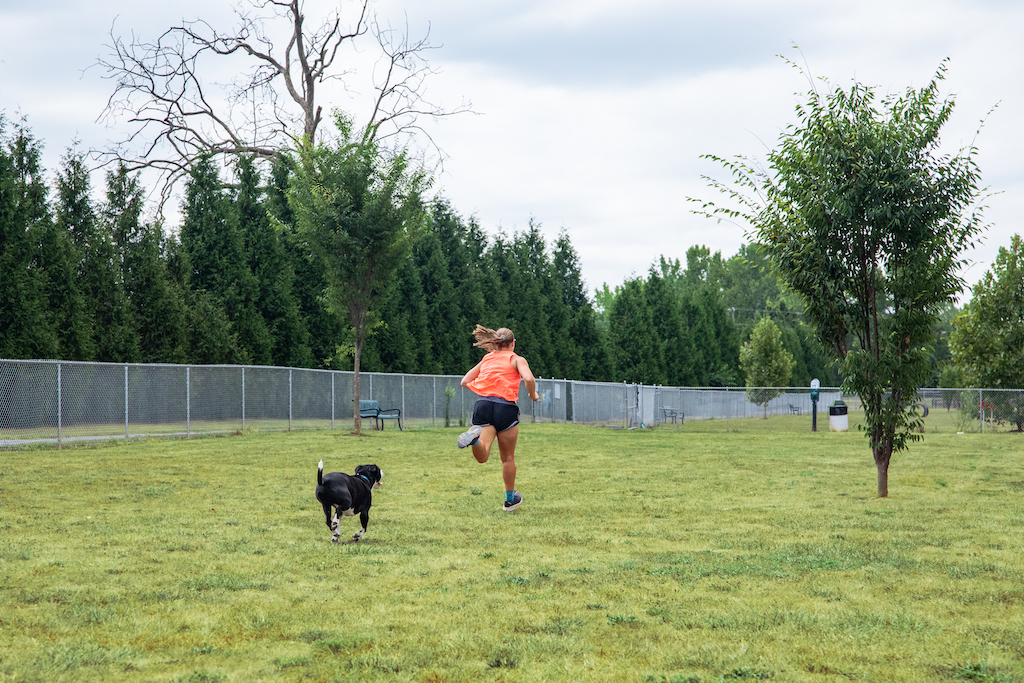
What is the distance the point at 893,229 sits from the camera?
1028 cm

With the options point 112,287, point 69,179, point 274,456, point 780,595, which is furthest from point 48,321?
point 780,595

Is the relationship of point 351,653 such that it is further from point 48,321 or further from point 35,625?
point 48,321

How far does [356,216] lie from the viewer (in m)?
21.9

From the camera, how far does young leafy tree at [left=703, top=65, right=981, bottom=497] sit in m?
10.2

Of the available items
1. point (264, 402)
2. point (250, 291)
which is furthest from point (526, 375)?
point (250, 291)

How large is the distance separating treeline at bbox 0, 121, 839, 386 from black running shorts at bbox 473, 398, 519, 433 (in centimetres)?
490

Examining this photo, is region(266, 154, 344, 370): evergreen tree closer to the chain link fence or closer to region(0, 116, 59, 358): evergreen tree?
the chain link fence

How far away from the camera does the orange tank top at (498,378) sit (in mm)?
8547

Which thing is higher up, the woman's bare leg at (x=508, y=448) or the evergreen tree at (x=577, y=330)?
the evergreen tree at (x=577, y=330)

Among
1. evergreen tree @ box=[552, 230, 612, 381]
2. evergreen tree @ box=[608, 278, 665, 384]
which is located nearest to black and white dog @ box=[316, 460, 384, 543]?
evergreen tree @ box=[552, 230, 612, 381]

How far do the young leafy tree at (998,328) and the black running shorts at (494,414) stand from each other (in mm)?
24239

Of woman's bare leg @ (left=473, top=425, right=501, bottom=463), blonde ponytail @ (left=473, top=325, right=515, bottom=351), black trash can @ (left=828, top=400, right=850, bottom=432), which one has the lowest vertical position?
black trash can @ (left=828, top=400, right=850, bottom=432)

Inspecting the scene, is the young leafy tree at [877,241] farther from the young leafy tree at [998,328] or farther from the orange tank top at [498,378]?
the young leafy tree at [998,328]

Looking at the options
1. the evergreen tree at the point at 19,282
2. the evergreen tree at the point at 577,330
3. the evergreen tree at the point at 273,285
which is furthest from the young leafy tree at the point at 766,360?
the evergreen tree at the point at 19,282
